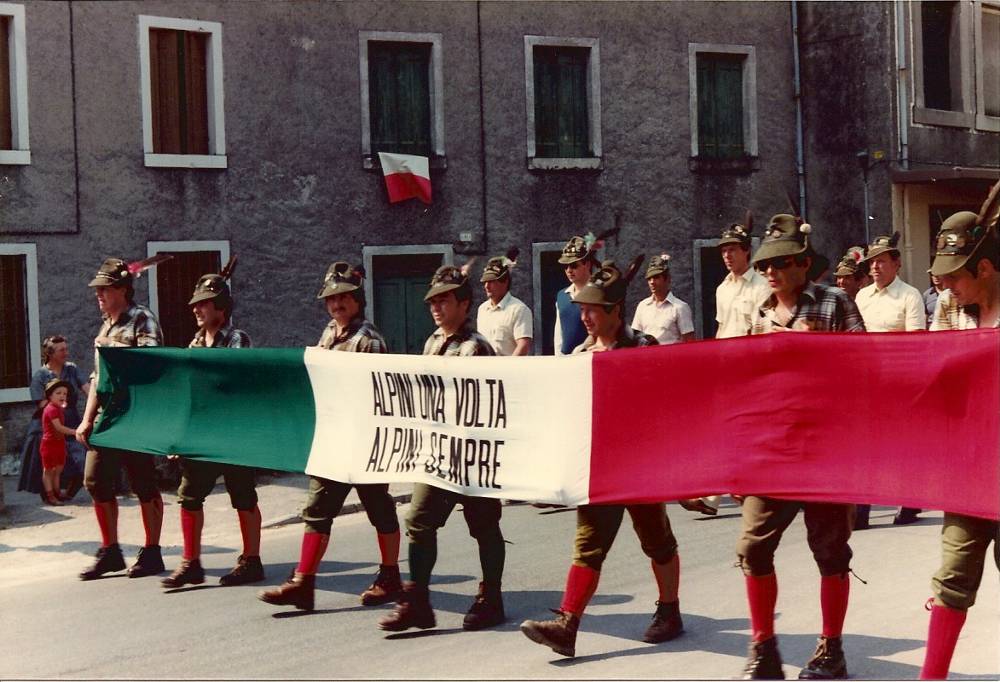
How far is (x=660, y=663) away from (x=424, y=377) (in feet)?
7.22

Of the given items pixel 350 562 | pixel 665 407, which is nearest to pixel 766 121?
pixel 350 562

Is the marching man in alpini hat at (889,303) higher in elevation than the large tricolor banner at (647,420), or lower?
higher

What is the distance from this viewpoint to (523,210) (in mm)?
21219

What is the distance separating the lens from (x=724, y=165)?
2306 centimetres

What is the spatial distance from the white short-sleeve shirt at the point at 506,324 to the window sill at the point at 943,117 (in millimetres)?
13633

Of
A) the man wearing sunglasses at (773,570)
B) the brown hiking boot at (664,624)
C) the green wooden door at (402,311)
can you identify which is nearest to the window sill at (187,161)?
the green wooden door at (402,311)

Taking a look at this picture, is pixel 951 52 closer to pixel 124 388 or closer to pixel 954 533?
pixel 124 388

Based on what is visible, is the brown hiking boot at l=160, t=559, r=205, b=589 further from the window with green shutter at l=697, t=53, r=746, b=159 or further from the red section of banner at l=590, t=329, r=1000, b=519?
the window with green shutter at l=697, t=53, r=746, b=159

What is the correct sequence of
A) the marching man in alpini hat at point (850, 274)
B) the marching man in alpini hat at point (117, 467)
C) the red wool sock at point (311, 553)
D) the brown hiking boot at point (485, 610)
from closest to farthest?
the brown hiking boot at point (485, 610) → the red wool sock at point (311, 553) → the marching man in alpini hat at point (117, 467) → the marching man in alpini hat at point (850, 274)

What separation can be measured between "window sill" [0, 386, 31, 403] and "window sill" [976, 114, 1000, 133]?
16.9 metres

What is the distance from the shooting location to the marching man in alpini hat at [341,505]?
28.5 ft

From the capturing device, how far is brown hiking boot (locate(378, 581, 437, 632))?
8109 mm

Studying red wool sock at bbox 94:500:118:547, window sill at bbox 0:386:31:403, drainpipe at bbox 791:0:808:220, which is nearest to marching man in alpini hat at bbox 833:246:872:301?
red wool sock at bbox 94:500:118:547

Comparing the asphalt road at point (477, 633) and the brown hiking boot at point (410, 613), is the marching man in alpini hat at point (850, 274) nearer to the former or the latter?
the asphalt road at point (477, 633)
